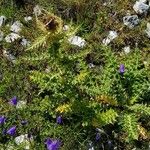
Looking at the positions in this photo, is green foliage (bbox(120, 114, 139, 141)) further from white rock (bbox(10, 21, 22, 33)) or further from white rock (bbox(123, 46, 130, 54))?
white rock (bbox(10, 21, 22, 33))

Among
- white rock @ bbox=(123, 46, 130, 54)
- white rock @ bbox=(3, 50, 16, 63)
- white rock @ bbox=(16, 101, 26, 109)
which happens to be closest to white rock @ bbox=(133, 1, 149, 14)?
white rock @ bbox=(123, 46, 130, 54)

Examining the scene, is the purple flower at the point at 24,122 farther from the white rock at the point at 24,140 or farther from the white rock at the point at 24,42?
the white rock at the point at 24,42

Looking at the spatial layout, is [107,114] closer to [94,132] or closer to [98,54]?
[94,132]

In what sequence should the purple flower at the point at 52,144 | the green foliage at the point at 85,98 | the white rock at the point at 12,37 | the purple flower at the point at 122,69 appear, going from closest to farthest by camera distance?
1. the purple flower at the point at 52,144
2. the green foliage at the point at 85,98
3. the purple flower at the point at 122,69
4. the white rock at the point at 12,37

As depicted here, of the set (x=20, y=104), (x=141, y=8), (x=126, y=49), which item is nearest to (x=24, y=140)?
(x=20, y=104)

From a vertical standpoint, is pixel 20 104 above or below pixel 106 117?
below

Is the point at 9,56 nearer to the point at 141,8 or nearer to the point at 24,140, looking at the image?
the point at 24,140

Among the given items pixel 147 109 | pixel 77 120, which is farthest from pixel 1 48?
pixel 147 109

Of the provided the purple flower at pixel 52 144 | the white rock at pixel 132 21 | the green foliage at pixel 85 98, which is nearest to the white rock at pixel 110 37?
the green foliage at pixel 85 98
